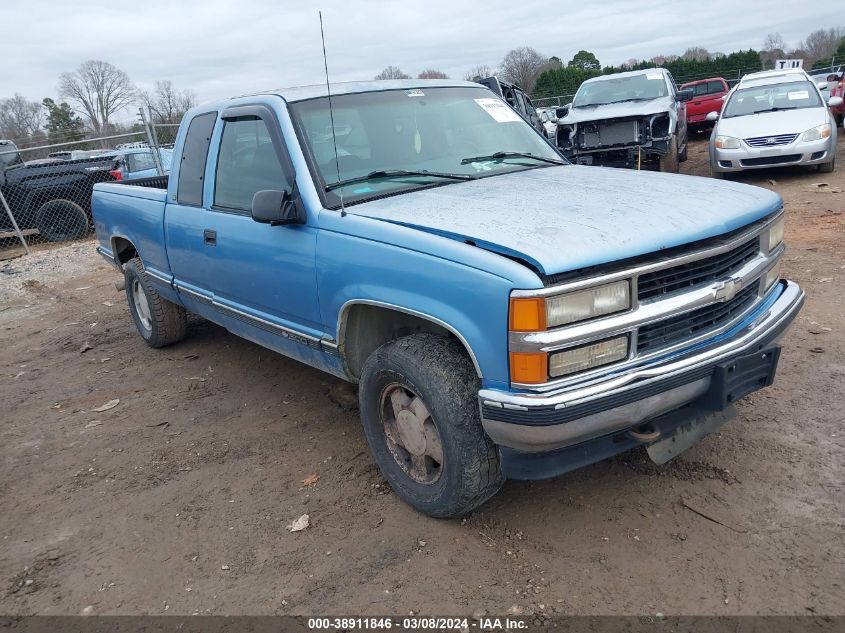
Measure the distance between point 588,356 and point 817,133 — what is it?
380 inches

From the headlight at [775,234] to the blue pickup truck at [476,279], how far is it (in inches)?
0.5

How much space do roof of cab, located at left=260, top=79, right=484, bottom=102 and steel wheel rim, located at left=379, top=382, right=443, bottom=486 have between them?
5.73 feet

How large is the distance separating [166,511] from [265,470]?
542 millimetres

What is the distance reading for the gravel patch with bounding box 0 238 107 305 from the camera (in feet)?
30.9

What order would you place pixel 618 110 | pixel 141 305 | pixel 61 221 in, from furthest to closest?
pixel 61 221 < pixel 618 110 < pixel 141 305

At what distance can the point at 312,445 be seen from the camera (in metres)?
3.94

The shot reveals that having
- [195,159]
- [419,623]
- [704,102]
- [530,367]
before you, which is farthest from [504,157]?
[704,102]

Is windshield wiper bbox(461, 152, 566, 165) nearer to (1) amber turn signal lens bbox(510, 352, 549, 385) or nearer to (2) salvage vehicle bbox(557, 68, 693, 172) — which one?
(1) amber turn signal lens bbox(510, 352, 549, 385)

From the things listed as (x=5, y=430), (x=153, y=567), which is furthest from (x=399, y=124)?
(x=5, y=430)

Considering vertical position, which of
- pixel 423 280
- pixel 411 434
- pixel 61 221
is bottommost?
pixel 61 221

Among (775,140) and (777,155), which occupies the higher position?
(775,140)

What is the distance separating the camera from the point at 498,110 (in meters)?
4.28

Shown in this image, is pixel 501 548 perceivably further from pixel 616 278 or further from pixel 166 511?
pixel 166 511

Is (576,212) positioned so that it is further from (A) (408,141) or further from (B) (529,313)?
(A) (408,141)
